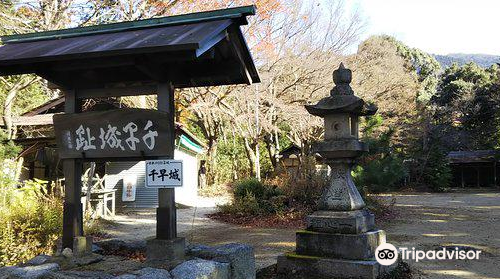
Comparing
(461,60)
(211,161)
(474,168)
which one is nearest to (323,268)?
(211,161)

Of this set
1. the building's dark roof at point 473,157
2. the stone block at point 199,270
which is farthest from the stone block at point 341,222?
the building's dark roof at point 473,157

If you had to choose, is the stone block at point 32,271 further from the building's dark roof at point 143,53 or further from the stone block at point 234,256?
the building's dark roof at point 143,53

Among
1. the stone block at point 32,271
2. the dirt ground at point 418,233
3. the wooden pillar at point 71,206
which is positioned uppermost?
the wooden pillar at point 71,206

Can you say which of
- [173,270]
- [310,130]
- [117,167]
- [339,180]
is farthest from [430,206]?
[173,270]

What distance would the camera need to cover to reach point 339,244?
6230mm

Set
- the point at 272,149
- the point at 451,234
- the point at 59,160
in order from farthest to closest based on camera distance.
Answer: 1. the point at 272,149
2. the point at 59,160
3. the point at 451,234

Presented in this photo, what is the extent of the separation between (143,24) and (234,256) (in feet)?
10.2

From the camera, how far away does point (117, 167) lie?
17812 mm

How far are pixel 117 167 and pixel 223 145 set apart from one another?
1412 centimetres

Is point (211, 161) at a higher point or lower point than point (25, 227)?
higher

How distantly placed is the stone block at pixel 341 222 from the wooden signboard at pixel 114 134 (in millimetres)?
3096

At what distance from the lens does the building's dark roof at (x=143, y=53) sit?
413 cm

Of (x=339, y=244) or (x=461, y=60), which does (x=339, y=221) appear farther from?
(x=461, y=60)

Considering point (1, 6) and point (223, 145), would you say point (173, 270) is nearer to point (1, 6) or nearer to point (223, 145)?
point (1, 6)
